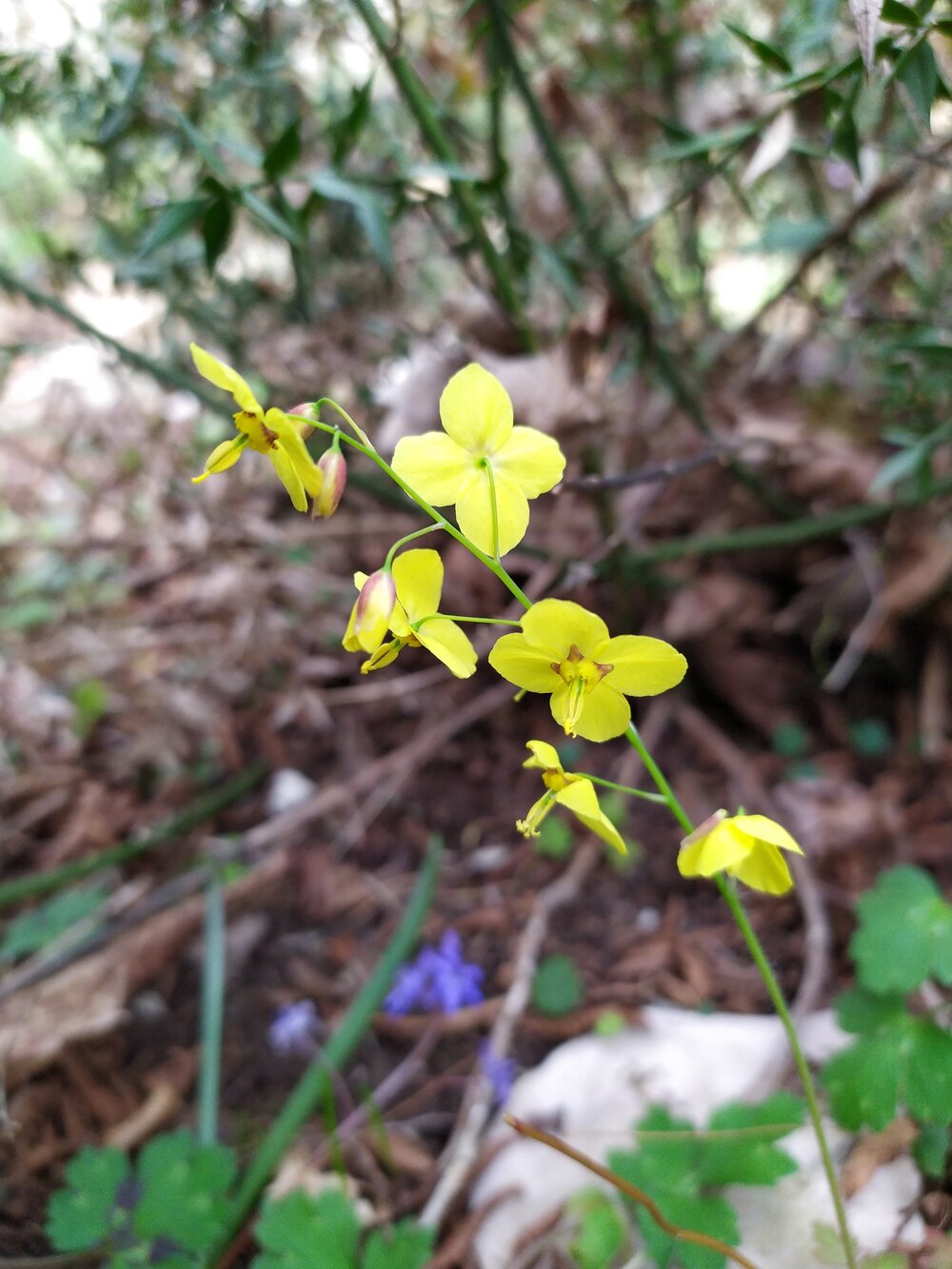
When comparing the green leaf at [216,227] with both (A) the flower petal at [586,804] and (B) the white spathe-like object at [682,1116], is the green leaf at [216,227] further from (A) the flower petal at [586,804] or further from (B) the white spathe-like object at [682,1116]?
(B) the white spathe-like object at [682,1116]

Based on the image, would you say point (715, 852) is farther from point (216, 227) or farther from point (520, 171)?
point (520, 171)

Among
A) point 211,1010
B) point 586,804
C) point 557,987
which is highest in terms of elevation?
point 586,804

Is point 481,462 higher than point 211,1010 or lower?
higher

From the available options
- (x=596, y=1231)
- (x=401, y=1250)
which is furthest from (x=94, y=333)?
(x=596, y=1231)

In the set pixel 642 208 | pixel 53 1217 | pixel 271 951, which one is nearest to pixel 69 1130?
pixel 53 1217

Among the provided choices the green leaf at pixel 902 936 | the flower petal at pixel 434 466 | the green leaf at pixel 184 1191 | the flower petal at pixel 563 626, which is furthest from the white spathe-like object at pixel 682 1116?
the flower petal at pixel 434 466

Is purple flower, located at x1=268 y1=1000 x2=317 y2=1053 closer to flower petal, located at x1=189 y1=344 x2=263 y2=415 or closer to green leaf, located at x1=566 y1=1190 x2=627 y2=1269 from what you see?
green leaf, located at x1=566 y1=1190 x2=627 y2=1269

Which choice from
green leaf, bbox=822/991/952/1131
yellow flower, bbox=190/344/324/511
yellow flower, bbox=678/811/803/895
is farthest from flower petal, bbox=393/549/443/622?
green leaf, bbox=822/991/952/1131
